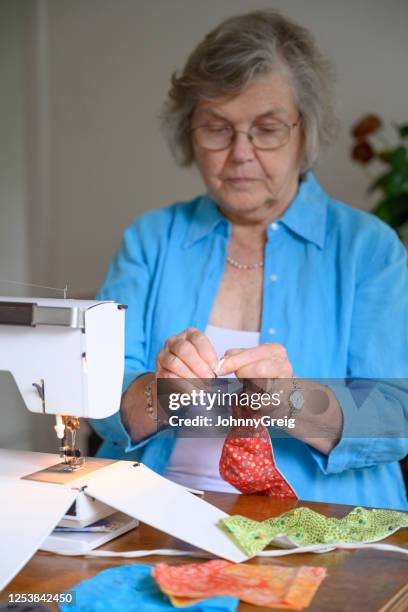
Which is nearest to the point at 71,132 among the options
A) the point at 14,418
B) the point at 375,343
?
the point at 14,418

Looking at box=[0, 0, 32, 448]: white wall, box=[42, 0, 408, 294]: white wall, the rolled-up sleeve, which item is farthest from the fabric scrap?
box=[0, 0, 32, 448]: white wall

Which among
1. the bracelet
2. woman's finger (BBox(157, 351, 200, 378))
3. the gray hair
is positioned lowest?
the bracelet

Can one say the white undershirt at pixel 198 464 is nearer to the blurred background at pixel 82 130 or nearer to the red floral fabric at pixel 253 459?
the red floral fabric at pixel 253 459

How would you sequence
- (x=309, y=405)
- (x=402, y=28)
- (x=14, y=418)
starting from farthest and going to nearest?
(x=14, y=418)
(x=402, y=28)
(x=309, y=405)

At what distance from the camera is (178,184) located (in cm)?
386

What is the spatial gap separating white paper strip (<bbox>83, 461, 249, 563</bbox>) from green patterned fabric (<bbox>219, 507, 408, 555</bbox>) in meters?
0.02

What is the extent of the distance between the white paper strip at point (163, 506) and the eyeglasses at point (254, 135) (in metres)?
0.92

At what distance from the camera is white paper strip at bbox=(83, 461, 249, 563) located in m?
1.15

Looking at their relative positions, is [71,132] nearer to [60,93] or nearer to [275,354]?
[60,93]

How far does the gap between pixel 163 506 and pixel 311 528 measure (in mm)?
226

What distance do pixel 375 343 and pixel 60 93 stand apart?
9.44 ft

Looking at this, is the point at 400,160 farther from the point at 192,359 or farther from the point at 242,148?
the point at 192,359

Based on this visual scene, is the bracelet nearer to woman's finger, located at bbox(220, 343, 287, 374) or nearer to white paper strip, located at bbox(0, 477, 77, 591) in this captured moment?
woman's finger, located at bbox(220, 343, 287, 374)

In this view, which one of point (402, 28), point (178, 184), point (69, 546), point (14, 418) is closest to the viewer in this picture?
point (69, 546)
